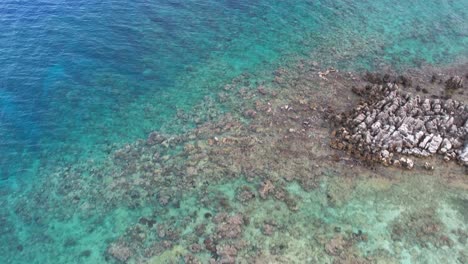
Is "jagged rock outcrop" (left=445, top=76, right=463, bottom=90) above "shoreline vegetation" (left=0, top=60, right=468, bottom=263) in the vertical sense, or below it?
above

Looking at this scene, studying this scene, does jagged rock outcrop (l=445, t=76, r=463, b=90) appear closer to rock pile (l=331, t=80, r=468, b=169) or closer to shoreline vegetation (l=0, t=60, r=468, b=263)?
shoreline vegetation (l=0, t=60, r=468, b=263)

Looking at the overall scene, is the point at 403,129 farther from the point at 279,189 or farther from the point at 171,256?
the point at 171,256

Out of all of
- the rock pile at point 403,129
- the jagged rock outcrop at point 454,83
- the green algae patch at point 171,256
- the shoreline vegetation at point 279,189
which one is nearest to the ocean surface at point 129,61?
the shoreline vegetation at point 279,189

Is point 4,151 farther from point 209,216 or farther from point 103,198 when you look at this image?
point 209,216

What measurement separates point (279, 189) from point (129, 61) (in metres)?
32.0

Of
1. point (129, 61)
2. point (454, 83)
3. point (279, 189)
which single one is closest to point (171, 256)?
point (279, 189)

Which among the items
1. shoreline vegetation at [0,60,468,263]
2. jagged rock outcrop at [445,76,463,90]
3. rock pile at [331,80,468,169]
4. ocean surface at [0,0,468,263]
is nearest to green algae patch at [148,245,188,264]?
shoreline vegetation at [0,60,468,263]

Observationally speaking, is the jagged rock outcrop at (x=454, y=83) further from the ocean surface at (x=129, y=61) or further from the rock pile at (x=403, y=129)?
the ocean surface at (x=129, y=61)

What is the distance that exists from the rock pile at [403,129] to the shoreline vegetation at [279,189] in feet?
0.48

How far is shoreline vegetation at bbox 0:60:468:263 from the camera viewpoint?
32875 millimetres

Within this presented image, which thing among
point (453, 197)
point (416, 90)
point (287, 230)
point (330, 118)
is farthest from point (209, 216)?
point (416, 90)

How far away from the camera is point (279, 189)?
122 feet

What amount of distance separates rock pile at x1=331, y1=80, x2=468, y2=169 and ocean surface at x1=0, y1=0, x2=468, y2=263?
10.8 m

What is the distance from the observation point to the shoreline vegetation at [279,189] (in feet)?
108
